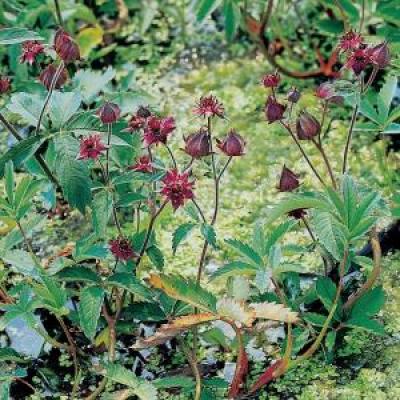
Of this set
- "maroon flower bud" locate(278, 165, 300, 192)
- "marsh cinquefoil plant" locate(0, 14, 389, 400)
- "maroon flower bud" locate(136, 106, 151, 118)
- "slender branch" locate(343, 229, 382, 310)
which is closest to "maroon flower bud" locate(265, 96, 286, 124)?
"marsh cinquefoil plant" locate(0, 14, 389, 400)

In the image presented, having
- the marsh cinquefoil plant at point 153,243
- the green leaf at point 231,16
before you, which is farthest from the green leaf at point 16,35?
the green leaf at point 231,16

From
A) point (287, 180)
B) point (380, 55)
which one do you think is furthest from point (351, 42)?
point (287, 180)

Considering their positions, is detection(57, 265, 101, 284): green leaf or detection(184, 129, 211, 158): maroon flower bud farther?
detection(57, 265, 101, 284): green leaf

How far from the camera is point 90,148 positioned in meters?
1.68

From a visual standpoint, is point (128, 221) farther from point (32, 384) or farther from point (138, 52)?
point (138, 52)

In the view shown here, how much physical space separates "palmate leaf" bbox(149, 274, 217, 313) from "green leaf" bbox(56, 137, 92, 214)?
7.6 inches

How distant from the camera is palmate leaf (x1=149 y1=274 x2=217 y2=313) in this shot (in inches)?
68.3

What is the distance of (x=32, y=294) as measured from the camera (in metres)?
2.01

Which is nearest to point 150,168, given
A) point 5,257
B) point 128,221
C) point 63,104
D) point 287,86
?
Result: point 63,104

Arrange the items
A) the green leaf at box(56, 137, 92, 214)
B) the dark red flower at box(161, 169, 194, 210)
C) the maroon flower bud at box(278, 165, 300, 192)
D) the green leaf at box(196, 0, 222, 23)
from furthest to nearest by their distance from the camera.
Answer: the green leaf at box(196, 0, 222, 23), the maroon flower bud at box(278, 165, 300, 192), the green leaf at box(56, 137, 92, 214), the dark red flower at box(161, 169, 194, 210)

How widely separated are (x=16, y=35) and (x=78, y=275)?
468 mm

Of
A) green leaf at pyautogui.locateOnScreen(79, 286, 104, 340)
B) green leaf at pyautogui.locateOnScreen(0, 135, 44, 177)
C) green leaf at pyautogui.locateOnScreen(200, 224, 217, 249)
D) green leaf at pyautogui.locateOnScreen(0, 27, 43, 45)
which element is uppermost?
green leaf at pyautogui.locateOnScreen(0, 27, 43, 45)

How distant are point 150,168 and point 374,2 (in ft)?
3.79

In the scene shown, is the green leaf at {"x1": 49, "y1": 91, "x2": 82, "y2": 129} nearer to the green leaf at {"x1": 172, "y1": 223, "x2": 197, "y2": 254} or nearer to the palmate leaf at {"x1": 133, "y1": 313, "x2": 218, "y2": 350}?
the green leaf at {"x1": 172, "y1": 223, "x2": 197, "y2": 254}
